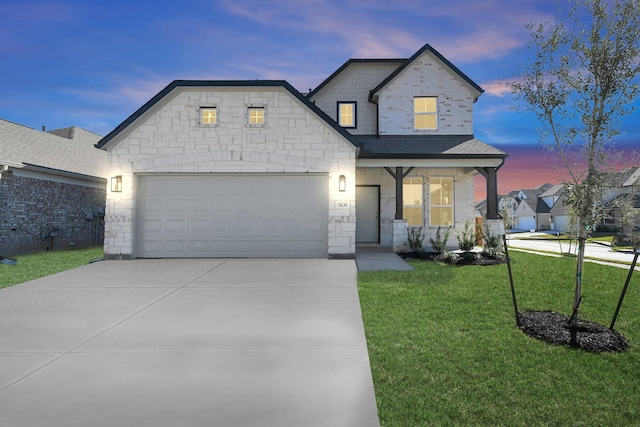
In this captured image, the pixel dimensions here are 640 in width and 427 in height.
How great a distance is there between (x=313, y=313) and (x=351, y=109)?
1220 cm

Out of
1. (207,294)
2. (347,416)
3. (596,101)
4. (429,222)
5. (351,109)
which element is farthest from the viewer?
(351,109)

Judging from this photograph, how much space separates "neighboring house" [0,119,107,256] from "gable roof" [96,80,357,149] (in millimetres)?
6129

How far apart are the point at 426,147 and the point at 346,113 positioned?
4.28m

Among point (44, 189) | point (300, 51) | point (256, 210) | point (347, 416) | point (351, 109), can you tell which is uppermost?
point (300, 51)

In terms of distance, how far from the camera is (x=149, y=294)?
6129 mm

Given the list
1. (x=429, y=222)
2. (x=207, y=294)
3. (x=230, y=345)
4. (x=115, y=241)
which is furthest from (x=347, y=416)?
(x=429, y=222)

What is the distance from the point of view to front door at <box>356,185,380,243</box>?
1396 cm

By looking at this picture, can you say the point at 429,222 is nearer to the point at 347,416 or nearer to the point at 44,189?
the point at 347,416

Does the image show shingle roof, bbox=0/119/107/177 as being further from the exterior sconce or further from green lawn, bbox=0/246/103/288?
the exterior sconce

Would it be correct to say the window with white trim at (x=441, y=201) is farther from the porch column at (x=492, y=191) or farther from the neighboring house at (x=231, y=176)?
the neighboring house at (x=231, y=176)

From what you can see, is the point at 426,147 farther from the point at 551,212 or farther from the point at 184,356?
the point at 551,212

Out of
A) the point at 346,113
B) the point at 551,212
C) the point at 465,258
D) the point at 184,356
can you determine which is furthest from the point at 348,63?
the point at 551,212

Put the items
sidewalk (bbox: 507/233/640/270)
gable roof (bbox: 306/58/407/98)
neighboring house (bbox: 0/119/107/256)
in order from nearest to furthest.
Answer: sidewalk (bbox: 507/233/640/270) < neighboring house (bbox: 0/119/107/256) < gable roof (bbox: 306/58/407/98)

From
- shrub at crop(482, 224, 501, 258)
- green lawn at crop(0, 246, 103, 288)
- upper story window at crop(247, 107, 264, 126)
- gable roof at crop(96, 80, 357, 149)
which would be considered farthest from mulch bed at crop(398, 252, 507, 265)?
green lawn at crop(0, 246, 103, 288)
